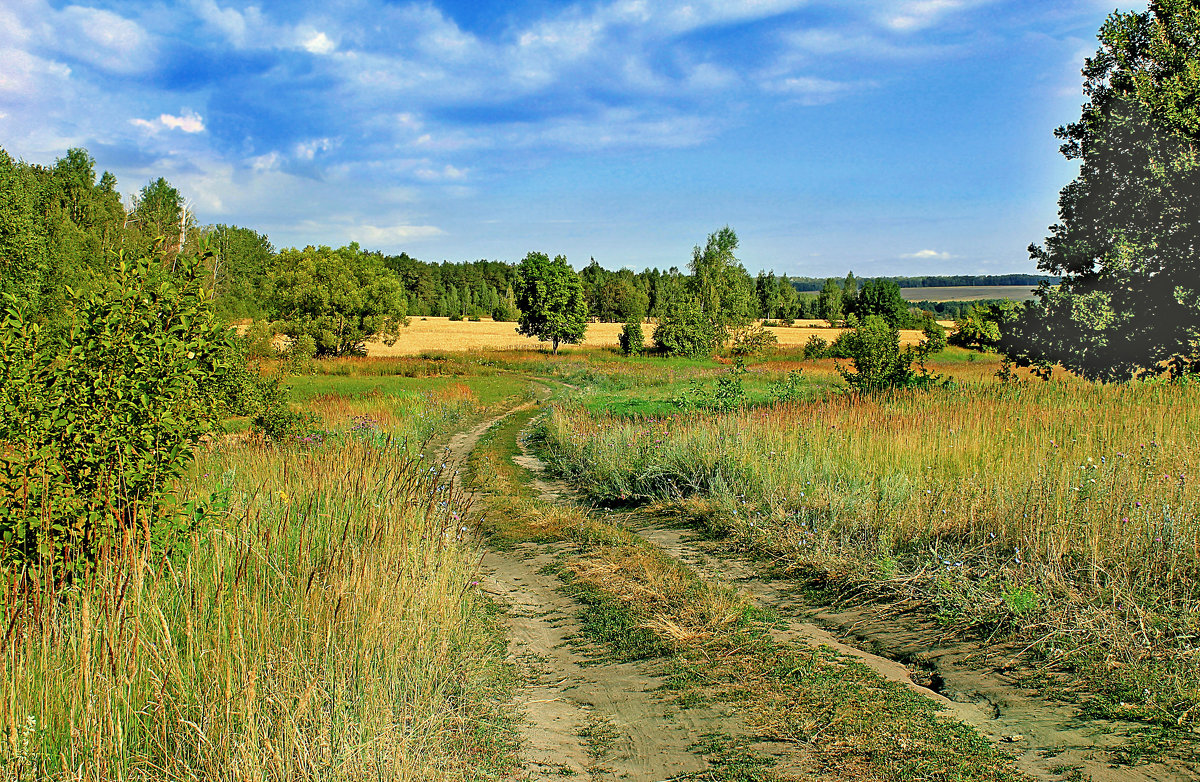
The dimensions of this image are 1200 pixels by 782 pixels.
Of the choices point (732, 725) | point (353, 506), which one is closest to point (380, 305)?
point (353, 506)

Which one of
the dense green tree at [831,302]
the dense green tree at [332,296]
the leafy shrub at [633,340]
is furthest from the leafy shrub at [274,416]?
the dense green tree at [831,302]

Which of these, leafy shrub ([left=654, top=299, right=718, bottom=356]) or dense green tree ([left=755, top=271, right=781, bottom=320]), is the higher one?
dense green tree ([left=755, top=271, right=781, bottom=320])

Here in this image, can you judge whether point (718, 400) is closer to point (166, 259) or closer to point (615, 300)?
point (166, 259)

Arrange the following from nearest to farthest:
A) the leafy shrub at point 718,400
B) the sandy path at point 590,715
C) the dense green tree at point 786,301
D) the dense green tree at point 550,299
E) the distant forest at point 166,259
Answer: the sandy path at point 590,715 < the leafy shrub at point 718,400 < the distant forest at point 166,259 < the dense green tree at point 550,299 < the dense green tree at point 786,301

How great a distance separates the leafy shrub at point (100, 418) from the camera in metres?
4.09

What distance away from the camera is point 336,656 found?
4.03 metres

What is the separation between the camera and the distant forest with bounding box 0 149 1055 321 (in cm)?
2925

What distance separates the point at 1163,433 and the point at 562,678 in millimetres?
8493

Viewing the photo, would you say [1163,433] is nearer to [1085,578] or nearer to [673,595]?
[1085,578]

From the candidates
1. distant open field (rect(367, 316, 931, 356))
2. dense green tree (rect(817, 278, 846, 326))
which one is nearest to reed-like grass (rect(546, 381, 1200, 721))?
distant open field (rect(367, 316, 931, 356))

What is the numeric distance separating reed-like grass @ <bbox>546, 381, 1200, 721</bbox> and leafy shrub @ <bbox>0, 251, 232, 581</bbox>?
5659 mm

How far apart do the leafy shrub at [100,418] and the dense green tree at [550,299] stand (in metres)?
55.5

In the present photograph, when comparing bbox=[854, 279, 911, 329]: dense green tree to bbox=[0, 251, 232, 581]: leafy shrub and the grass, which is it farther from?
bbox=[0, 251, 232, 581]: leafy shrub

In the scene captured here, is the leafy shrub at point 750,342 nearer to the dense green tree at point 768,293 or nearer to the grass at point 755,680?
the grass at point 755,680
